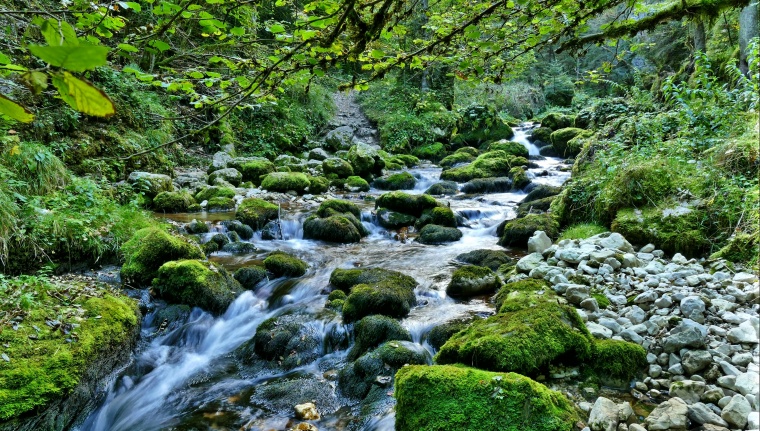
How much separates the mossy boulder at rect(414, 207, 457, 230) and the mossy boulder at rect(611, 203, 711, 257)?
3.98m

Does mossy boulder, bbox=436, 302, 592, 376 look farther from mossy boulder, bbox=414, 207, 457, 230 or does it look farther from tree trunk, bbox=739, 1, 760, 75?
tree trunk, bbox=739, 1, 760, 75

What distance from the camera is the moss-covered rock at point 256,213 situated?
9.30 metres

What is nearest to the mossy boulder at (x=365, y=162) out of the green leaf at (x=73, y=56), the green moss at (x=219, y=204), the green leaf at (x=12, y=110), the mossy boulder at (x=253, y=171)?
the mossy boulder at (x=253, y=171)

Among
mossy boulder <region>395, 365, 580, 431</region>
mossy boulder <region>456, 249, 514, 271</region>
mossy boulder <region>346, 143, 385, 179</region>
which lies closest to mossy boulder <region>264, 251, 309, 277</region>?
mossy boulder <region>456, 249, 514, 271</region>

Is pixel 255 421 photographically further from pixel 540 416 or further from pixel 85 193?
pixel 85 193

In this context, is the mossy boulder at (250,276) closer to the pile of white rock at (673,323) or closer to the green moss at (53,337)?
the green moss at (53,337)

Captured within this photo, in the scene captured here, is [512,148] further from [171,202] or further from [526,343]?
[526,343]

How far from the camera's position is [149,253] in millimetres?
6020

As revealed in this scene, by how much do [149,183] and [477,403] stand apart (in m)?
9.46

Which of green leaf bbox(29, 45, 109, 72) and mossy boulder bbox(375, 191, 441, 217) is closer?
green leaf bbox(29, 45, 109, 72)

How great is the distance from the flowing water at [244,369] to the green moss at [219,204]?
277 centimetres

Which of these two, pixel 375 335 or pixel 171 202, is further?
pixel 171 202

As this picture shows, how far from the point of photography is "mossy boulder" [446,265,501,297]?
568 centimetres

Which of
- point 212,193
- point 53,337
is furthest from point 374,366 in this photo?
point 212,193
